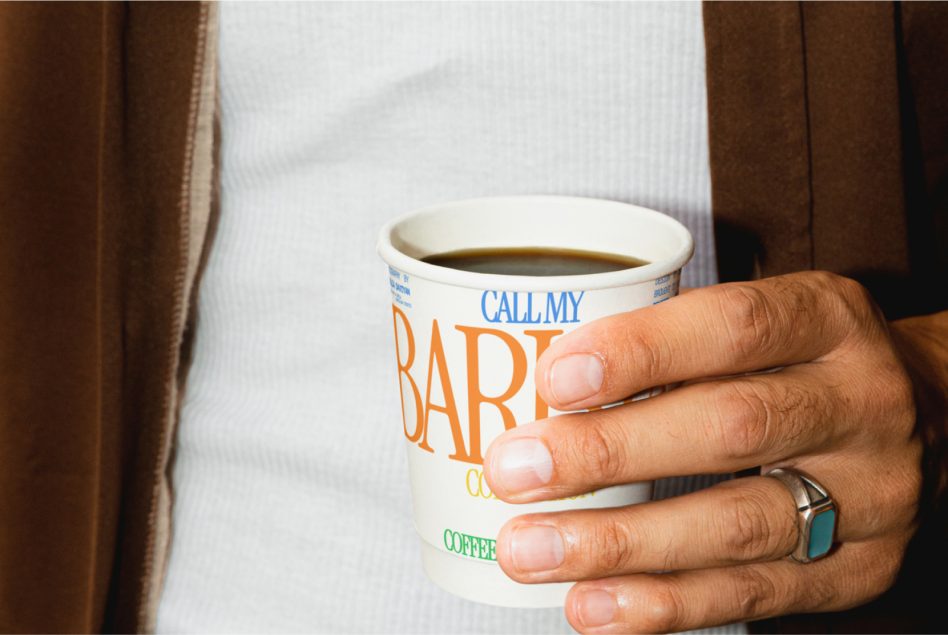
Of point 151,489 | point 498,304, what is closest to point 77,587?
point 151,489

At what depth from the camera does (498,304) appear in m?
0.54

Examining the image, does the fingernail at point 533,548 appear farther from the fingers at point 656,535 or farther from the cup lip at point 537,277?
the cup lip at point 537,277

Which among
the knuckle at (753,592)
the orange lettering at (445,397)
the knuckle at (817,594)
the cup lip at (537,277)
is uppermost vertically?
the cup lip at (537,277)

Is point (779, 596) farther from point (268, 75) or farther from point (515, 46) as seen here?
point (268, 75)

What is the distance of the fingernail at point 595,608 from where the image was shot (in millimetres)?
627

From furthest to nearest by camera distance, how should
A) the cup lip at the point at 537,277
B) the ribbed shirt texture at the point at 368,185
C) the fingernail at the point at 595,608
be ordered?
the ribbed shirt texture at the point at 368,185
the fingernail at the point at 595,608
the cup lip at the point at 537,277

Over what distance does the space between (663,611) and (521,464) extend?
186mm

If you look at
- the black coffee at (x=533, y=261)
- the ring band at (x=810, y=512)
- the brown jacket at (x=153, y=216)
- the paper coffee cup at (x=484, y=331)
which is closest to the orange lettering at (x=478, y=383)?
the paper coffee cup at (x=484, y=331)

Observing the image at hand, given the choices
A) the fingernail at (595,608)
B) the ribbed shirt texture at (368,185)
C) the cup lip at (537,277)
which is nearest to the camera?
the cup lip at (537,277)

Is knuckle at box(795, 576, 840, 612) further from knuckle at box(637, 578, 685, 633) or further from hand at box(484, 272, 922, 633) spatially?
knuckle at box(637, 578, 685, 633)

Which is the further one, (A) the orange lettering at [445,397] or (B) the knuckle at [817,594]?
(B) the knuckle at [817,594]

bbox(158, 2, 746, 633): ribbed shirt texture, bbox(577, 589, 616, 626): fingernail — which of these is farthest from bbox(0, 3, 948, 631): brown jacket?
bbox(577, 589, 616, 626): fingernail

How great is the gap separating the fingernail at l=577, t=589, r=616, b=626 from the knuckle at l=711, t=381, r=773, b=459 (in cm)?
14

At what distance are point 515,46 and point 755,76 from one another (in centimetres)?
24
